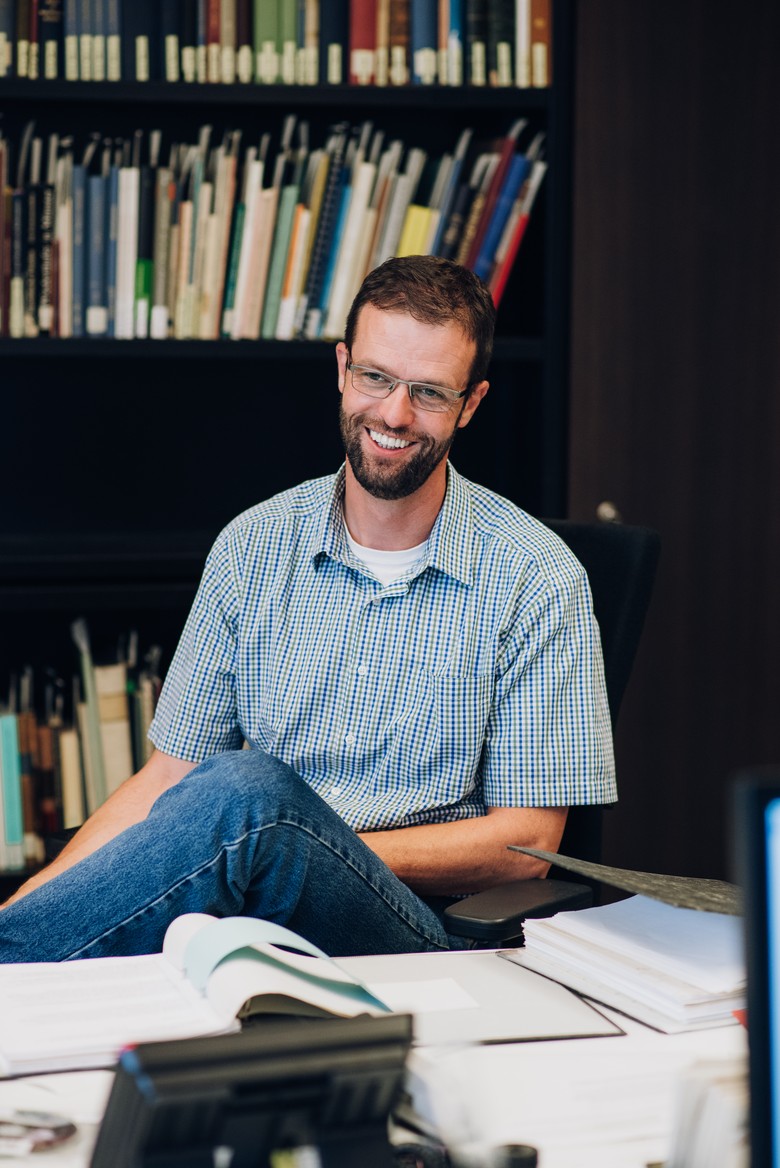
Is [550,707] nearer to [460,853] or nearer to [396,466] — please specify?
[460,853]

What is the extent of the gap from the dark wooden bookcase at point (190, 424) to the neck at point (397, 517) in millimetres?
655

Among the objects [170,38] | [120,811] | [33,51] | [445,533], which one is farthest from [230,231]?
[120,811]

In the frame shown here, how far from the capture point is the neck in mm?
1843

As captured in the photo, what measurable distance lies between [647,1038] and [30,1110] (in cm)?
45

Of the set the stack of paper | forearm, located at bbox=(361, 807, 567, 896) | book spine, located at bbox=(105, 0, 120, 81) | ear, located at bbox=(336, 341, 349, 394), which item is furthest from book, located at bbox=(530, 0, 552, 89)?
the stack of paper

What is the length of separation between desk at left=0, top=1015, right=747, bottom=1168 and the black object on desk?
0.11m

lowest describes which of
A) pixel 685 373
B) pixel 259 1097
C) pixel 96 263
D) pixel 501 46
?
pixel 259 1097

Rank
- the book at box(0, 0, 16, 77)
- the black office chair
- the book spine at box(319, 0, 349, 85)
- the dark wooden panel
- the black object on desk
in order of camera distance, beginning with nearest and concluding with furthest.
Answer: the black object on desk, the black office chair, the book at box(0, 0, 16, 77), the book spine at box(319, 0, 349, 85), the dark wooden panel

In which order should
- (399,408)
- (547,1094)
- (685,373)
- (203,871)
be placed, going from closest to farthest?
1. (547,1094)
2. (203,871)
3. (399,408)
4. (685,373)

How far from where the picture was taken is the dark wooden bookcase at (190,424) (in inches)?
96.4

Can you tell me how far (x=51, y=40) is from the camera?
2316mm

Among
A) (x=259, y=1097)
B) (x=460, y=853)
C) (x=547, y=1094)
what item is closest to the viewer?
(x=259, y=1097)

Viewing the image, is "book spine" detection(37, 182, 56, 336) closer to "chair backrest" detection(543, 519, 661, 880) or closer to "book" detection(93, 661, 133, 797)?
"book" detection(93, 661, 133, 797)

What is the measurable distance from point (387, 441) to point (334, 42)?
98cm
